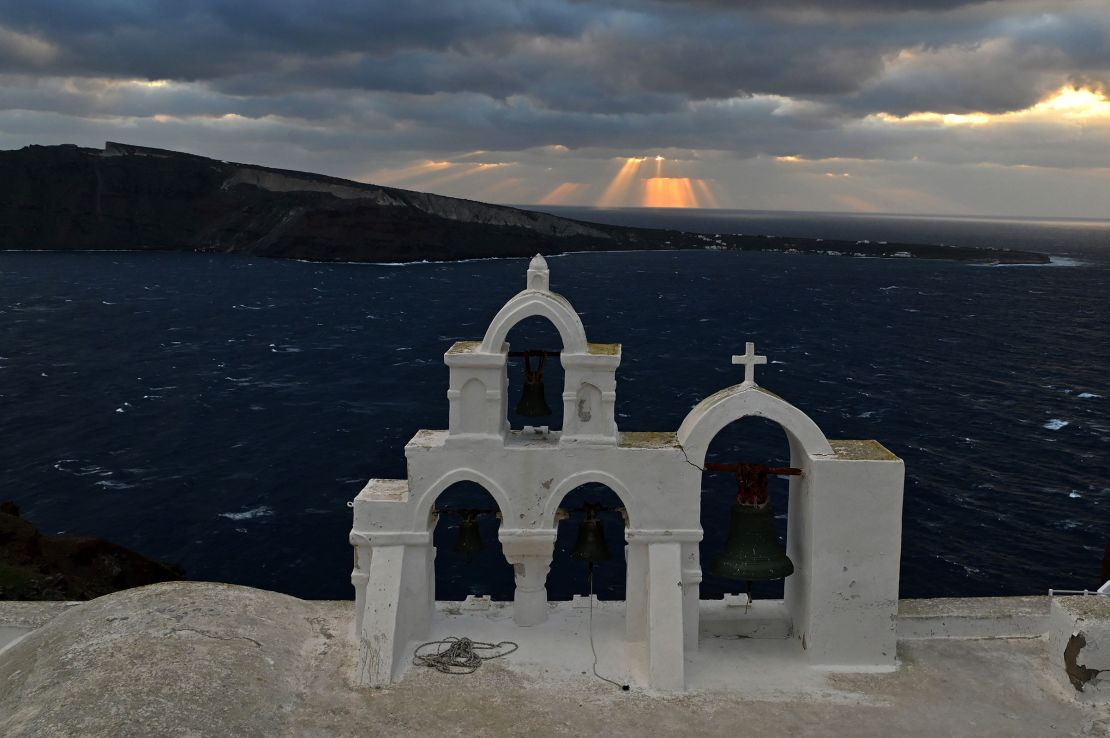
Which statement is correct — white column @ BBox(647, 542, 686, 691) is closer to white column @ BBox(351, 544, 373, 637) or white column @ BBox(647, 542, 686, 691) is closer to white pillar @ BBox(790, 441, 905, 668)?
white pillar @ BBox(790, 441, 905, 668)

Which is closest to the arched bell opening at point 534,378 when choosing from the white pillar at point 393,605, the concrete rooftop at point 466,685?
the white pillar at point 393,605

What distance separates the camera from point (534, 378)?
18.5 metres

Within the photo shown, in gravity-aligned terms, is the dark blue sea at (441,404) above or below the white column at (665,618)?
below

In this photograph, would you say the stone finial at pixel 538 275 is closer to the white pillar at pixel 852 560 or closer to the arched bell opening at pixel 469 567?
the white pillar at pixel 852 560

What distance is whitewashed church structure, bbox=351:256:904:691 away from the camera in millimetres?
16094

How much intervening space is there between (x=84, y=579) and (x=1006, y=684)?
97.1 ft

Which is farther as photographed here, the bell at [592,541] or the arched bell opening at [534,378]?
the arched bell opening at [534,378]

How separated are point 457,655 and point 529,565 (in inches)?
85.9

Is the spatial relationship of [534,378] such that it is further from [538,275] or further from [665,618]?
[665,618]

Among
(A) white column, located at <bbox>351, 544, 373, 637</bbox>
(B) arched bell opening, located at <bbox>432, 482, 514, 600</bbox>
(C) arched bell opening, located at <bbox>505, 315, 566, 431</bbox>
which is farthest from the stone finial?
(B) arched bell opening, located at <bbox>432, 482, 514, 600</bbox>

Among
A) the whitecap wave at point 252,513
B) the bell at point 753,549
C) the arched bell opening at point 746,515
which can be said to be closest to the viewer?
the bell at point 753,549

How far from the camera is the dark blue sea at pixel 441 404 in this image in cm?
4109

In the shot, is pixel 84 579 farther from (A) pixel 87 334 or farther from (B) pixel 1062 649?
(A) pixel 87 334

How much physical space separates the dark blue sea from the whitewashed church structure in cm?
2063
